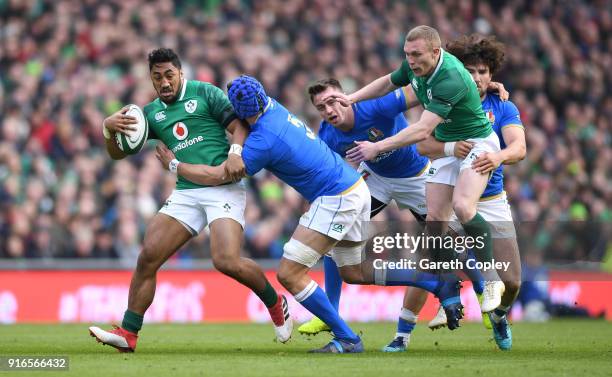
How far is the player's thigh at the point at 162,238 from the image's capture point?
9.78 metres

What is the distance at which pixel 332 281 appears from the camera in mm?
10742

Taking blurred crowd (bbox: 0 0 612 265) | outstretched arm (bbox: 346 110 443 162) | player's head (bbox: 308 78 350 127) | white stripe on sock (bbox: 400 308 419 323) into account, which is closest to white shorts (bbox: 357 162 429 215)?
player's head (bbox: 308 78 350 127)

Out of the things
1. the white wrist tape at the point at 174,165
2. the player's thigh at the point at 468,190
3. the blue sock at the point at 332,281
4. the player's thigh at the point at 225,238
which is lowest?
the blue sock at the point at 332,281

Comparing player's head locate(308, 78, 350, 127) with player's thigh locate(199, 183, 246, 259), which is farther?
player's head locate(308, 78, 350, 127)

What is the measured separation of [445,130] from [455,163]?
31 cm

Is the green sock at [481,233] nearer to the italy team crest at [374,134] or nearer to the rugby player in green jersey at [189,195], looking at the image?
the italy team crest at [374,134]

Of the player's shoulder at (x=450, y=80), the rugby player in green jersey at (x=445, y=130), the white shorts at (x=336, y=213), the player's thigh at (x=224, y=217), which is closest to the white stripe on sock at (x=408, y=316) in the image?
the rugby player in green jersey at (x=445, y=130)

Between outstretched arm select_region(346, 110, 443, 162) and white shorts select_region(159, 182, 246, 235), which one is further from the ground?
outstretched arm select_region(346, 110, 443, 162)

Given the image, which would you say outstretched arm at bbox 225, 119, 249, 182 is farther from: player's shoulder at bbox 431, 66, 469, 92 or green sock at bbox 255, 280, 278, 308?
player's shoulder at bbox 431, 66, 469, 92

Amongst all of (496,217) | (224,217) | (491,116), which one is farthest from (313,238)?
(491,116)

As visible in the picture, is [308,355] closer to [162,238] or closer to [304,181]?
[304,181]

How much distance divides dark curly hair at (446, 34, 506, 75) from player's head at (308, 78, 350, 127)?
1199 mm

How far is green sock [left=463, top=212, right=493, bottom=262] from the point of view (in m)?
10.3

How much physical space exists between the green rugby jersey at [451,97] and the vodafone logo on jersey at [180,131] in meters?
1.95
